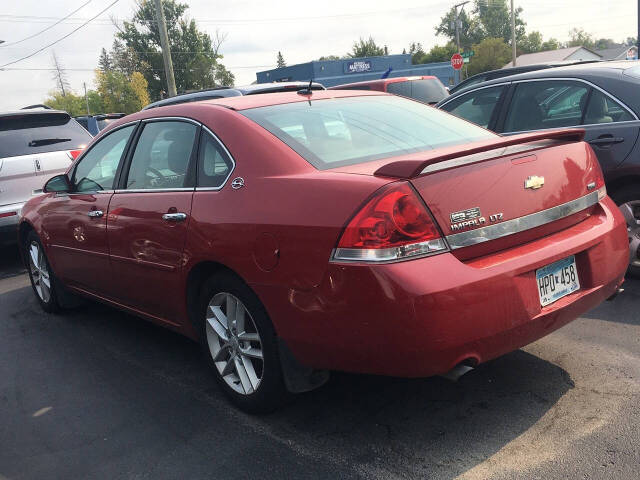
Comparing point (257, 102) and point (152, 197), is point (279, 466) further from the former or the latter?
point (257, 102)

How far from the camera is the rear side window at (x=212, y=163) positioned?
335 cm

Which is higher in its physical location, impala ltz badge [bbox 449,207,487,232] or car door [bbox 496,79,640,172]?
car door [bbox 496,79,640,172]

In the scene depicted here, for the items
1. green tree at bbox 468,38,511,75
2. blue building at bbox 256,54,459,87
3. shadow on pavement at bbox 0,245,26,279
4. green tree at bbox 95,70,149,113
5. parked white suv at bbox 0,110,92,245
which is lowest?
shadow on pavement at bbox 0,245,26,279

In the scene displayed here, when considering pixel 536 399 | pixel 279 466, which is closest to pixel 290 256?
pixel 279 466

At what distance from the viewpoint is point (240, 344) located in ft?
11.0

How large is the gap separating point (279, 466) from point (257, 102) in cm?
202

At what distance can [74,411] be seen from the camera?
3662 mm

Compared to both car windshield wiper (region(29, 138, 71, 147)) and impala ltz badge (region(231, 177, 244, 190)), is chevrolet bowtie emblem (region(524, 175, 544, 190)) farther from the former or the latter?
car windshield wiper (region(29, 138, 71, 147))

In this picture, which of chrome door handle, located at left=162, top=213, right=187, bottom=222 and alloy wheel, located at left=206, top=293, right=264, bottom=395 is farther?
chrome door handle, located at left=162, top=213, right=187, bottom=222

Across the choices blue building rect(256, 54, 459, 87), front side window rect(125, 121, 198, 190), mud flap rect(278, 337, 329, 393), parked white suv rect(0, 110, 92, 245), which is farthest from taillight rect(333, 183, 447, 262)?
blue building rect(256, 54, 459, 87)

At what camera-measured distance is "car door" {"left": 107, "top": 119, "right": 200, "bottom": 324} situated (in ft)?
11.8

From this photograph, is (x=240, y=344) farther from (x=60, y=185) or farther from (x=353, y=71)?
(x=353, y=71)

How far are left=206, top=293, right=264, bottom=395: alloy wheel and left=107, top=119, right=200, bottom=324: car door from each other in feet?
1.09

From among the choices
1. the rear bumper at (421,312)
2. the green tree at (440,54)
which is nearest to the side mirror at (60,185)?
the rear bumper at (421,312)
